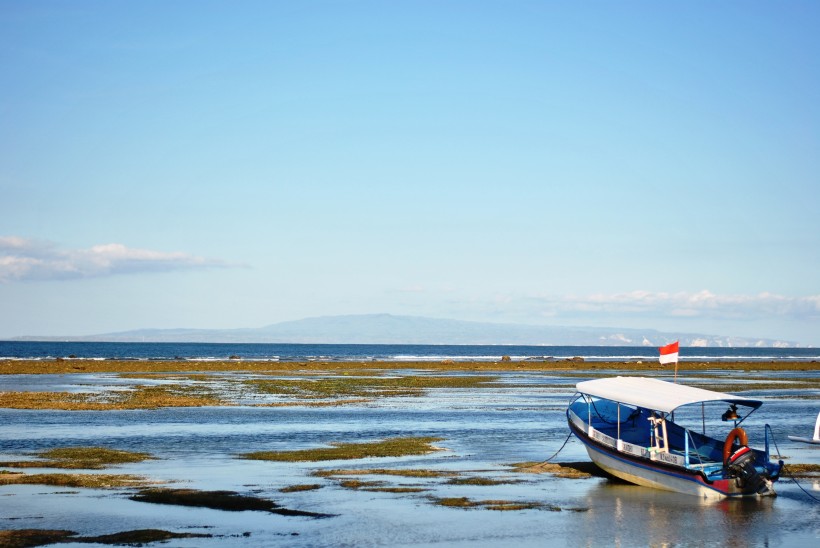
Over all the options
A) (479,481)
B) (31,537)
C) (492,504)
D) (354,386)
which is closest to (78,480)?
(31,537)

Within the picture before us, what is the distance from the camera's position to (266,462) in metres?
33.4

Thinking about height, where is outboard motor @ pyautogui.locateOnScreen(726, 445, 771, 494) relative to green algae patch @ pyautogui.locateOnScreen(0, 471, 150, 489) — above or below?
above

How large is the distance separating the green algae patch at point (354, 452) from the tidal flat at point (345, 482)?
0.09 metres

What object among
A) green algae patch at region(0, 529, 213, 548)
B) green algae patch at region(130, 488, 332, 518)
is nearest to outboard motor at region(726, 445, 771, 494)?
green algae patch at region(130, 488, 332, 518)

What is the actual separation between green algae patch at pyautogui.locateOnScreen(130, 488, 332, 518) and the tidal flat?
0.08m

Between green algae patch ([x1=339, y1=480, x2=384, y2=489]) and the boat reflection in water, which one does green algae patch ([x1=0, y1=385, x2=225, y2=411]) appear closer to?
green algae patch ([x1=339, y1=480, x2=384, y2=489])

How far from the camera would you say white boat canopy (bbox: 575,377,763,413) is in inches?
1136

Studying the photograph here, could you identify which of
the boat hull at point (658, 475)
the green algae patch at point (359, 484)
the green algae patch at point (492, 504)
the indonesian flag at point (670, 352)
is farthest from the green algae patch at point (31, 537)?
the indonesian flag at point (670, 352)

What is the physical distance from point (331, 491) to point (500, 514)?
219 inches

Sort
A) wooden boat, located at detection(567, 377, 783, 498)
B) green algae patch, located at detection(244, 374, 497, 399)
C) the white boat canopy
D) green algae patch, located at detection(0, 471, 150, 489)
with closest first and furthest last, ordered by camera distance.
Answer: wooden boat, located at detection(567, 377, 783, 498) → green algae patch, located at detection(0, 471, 150, 489) → the white boat canopy → green algae patch, located at detection(244, 374, 497, 399)

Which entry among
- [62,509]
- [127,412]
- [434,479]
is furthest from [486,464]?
[127,412]

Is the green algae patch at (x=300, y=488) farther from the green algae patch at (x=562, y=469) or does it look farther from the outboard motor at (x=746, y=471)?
the outboard motor at (x=746, y=471)

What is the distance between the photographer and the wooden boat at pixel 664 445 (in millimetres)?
27625

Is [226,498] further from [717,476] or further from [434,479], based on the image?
[717,476]
